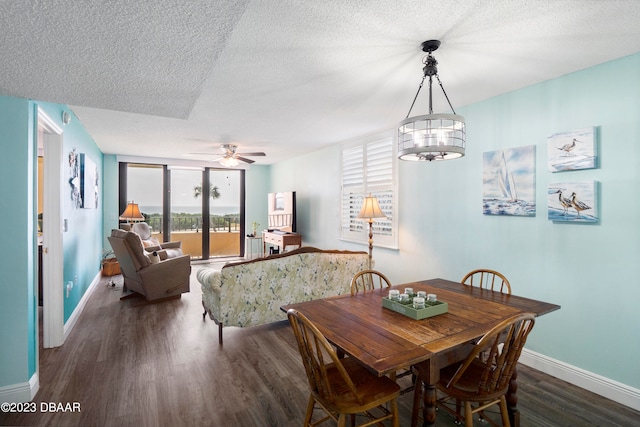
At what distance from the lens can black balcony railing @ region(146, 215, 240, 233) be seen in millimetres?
7207

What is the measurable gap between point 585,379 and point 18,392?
164 inches

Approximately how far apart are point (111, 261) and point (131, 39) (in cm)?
579

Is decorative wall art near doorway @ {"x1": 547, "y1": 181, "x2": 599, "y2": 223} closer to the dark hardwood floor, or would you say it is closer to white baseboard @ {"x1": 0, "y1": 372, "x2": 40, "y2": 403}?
the dark hardwood floor

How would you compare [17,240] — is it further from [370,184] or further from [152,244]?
[370,184]

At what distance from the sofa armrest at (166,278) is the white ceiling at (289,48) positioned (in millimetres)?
2355

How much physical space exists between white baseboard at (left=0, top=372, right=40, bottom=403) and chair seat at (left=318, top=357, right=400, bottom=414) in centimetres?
217

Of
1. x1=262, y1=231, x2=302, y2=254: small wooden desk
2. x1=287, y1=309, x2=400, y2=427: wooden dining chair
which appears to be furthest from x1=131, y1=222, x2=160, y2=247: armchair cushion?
x1=287, y1=309, x2=400, y2=427: wooden dining chair

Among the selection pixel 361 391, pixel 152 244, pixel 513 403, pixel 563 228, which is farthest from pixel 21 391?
pixel 563 228

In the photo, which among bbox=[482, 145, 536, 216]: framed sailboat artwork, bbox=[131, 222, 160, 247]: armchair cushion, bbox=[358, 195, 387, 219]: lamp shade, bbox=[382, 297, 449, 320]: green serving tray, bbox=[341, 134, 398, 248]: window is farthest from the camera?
bbox=[131, 222, 160, 247]: armchair cushion

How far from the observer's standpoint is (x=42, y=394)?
7.49 ft

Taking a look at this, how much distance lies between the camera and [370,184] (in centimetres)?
471

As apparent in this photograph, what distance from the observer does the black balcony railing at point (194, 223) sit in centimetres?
721

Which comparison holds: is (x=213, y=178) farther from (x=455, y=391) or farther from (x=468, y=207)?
(x=455, y=391)

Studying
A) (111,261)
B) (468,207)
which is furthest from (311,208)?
(111,261)
